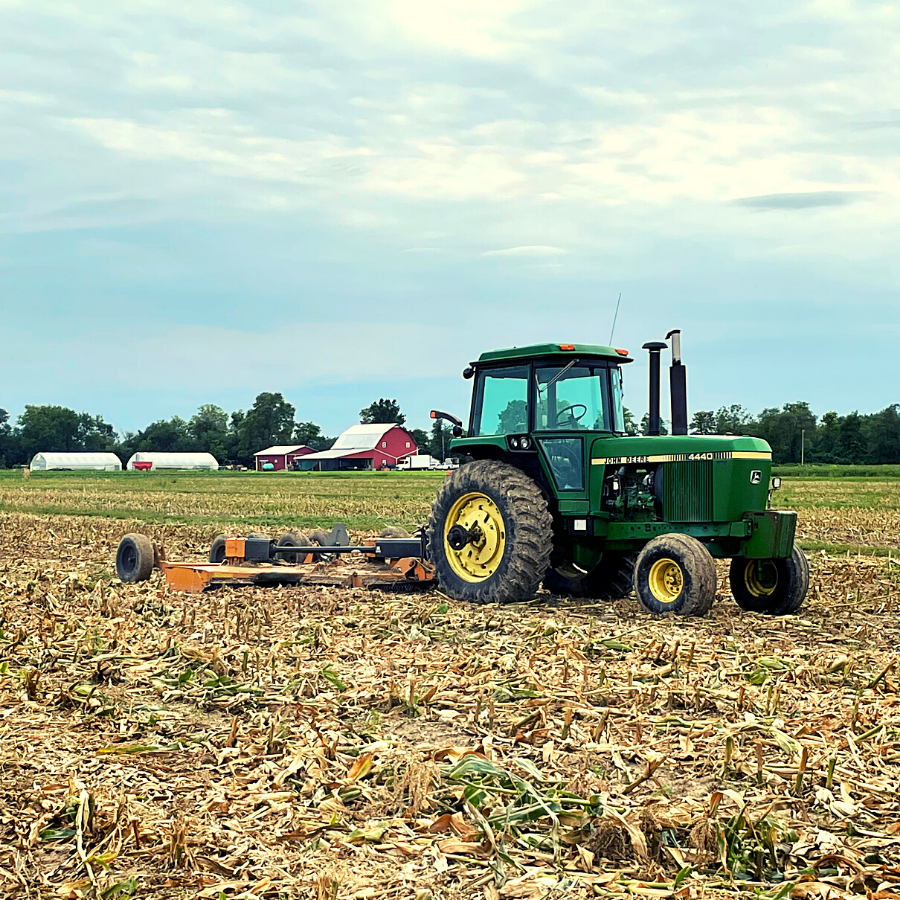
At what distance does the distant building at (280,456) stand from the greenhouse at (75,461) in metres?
14.0

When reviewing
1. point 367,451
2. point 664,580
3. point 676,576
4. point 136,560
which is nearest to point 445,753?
point 676,576

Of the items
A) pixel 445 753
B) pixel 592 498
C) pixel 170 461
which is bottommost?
pixel 445 753

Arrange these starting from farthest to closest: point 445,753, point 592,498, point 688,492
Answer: point 592,498 < point 688,492 < point 445,753

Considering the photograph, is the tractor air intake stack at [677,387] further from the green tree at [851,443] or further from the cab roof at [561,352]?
the green tree at [851,443]

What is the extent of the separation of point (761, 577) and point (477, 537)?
2739mm

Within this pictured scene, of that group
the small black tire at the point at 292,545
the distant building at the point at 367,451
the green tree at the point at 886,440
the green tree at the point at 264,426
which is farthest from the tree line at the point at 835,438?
the small black tire at the point at 292,545

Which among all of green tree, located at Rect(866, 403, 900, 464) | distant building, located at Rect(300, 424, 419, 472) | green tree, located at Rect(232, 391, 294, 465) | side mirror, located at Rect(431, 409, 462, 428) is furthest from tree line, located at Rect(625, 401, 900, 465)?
side mirror, located at Rect(431, 409, 462, 428)

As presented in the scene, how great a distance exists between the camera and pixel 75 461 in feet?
356

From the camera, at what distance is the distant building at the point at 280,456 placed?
10712 centimetres

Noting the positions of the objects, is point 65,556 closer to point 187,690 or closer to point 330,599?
point 330,599

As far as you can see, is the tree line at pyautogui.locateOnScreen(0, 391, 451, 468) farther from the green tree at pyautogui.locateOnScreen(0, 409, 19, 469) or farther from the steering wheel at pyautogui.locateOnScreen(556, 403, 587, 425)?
the steering wheel at pyautogui.locateOnScreen(556, 403, 587, 425)

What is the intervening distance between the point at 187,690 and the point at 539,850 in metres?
3.28

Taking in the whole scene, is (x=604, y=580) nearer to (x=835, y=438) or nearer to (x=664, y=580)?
(x=664, y=580)

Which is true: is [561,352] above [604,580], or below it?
above
